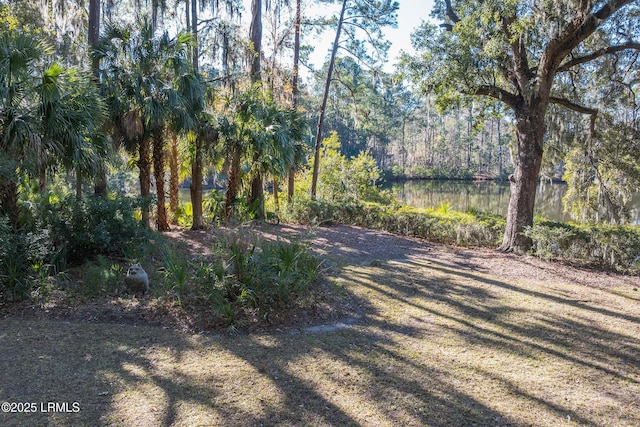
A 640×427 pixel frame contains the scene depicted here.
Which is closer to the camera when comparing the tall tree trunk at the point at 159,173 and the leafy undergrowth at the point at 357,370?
the leafy undergrowth at the point at 357,370

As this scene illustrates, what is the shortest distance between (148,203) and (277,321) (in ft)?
14.4

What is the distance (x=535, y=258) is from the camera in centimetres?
849

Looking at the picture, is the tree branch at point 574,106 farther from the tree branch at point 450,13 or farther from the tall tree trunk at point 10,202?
the tall tree trunk at point 10,202

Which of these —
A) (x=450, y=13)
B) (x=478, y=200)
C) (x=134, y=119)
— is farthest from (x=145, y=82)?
(x=478, y=200)

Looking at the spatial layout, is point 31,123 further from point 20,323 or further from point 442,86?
point 442,86

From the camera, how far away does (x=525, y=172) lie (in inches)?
350

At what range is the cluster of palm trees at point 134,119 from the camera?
5.46 m

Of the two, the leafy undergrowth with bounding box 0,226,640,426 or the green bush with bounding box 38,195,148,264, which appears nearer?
the leafy undergrowth with bounding box 0,226,640,426

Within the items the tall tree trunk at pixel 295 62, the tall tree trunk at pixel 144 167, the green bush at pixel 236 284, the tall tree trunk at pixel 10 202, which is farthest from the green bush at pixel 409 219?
the tall tree trunk at pixel 10 202

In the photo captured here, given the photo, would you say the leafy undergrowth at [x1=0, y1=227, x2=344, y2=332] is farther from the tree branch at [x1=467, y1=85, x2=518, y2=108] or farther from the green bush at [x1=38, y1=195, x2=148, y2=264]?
the tree branch at [x1=467, y1=85, x2=518, y2=108]

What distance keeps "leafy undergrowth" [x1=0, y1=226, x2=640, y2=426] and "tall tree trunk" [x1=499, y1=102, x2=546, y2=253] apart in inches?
140

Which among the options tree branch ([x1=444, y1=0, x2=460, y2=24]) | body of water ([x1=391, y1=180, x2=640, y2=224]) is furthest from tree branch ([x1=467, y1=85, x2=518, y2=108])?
body of water ([x1=391, y1=180, x2=640, y2=224])

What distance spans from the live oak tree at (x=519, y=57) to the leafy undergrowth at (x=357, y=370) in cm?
420

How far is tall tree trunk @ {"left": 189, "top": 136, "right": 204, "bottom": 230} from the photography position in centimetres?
995
